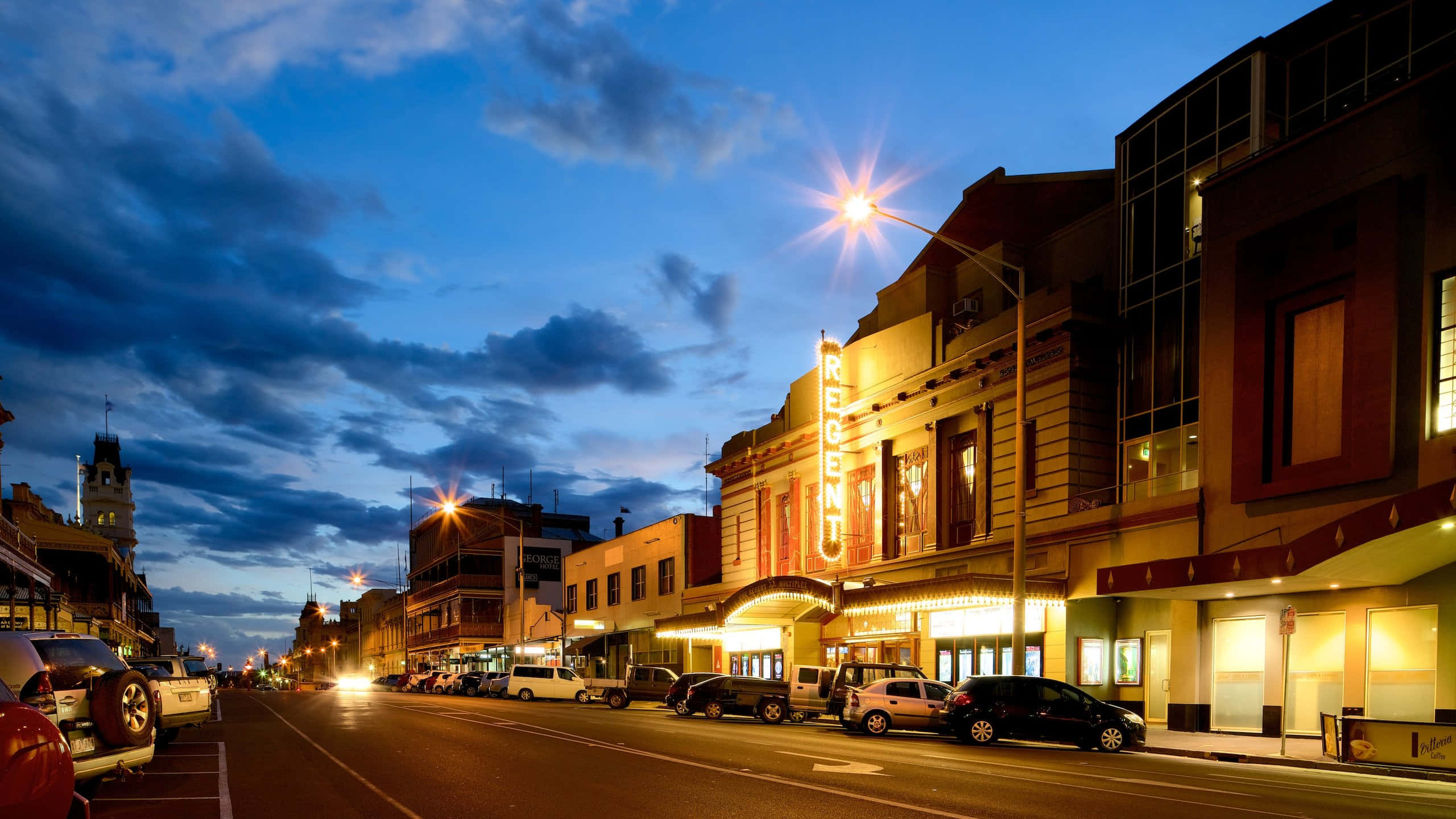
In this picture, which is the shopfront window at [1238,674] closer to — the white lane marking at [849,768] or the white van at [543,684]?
the white lane marking at [849,768]

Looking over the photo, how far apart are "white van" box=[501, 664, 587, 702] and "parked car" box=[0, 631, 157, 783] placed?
37.6m

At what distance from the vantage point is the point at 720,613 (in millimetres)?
45844

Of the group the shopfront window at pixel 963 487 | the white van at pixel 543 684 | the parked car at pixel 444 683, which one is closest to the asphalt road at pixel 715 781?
the shopfront window at pixel 963 487

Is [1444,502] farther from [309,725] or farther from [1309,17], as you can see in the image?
[309,725]

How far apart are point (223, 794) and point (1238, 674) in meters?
20.6

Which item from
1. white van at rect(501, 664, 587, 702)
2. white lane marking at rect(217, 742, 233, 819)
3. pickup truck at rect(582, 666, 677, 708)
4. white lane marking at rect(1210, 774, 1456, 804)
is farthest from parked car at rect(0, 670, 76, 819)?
white van at rect(501, 664, 587, 702)

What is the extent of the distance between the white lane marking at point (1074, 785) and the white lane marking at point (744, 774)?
0.71 meters

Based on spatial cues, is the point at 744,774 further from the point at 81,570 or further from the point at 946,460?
the point at 81,570

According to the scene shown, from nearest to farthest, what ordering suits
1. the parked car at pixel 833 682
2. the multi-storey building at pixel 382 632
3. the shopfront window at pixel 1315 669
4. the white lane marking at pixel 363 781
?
the white lane marking at pixel 363 781
the shopfront window at pixel 1315 669
the parked car at pixel 833 682
the multi-storey building at pixel 382 632

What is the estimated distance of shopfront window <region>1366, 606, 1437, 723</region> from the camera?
835 inches

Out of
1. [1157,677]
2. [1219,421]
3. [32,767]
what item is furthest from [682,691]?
[32,767]

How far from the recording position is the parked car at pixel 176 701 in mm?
20406

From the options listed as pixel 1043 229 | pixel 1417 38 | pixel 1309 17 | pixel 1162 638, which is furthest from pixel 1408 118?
pixel 1043 229

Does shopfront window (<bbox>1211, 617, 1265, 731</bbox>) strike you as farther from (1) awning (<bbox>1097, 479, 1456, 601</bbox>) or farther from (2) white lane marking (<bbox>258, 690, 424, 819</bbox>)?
(2) white lane marking (<bbox>258, 690, 424, 819</bbox>)
